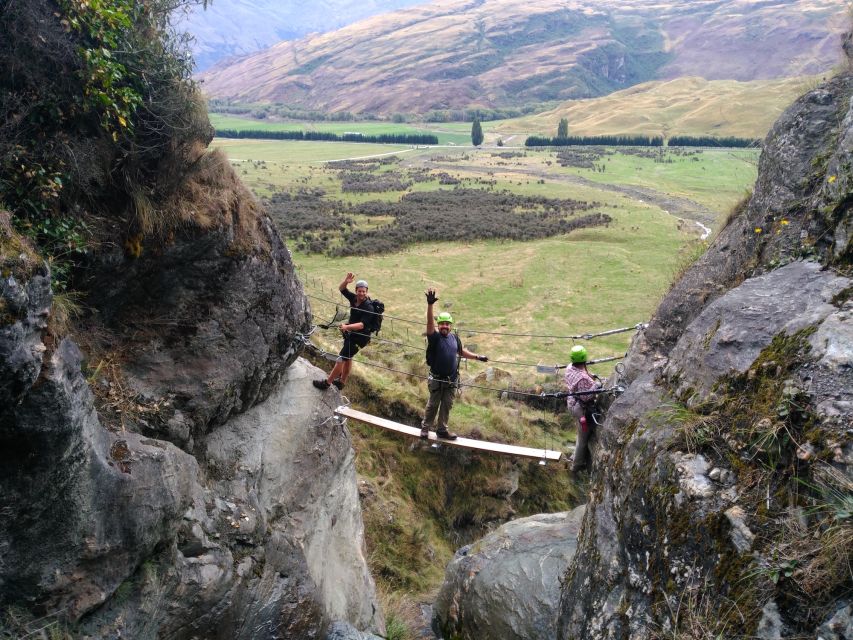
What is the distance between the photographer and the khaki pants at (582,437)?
11.8 metres

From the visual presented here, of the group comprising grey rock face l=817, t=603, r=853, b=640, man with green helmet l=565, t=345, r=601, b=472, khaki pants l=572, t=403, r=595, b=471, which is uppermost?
grey rock face l=817, t=603, r=853, b=640

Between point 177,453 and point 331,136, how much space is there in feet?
532

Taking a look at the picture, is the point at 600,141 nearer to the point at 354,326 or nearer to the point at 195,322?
the point at 354,326

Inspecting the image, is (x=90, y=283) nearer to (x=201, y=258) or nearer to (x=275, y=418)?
(x=201, y=258)

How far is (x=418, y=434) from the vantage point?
1289 centimetres

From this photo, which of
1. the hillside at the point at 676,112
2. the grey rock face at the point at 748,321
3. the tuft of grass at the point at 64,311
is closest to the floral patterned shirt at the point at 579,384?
the grey rock face at the point at 748,321

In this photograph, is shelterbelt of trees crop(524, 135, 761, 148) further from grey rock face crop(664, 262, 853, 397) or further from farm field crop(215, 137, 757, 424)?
grey rock face crop(664, 262, 853, 397)

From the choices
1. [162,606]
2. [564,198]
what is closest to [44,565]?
[162,606]

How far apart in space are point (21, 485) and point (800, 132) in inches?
490

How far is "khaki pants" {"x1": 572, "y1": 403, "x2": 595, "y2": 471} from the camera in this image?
38.6 ft

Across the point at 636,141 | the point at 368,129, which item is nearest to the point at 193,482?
the point at 636,141

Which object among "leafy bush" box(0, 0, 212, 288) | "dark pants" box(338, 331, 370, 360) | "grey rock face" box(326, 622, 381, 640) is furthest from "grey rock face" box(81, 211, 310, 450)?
"grey rock face" box(326, 622, 381, 640)

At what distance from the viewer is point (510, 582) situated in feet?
36.4

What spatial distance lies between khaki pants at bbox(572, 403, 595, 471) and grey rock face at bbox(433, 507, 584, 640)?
1.02 m
